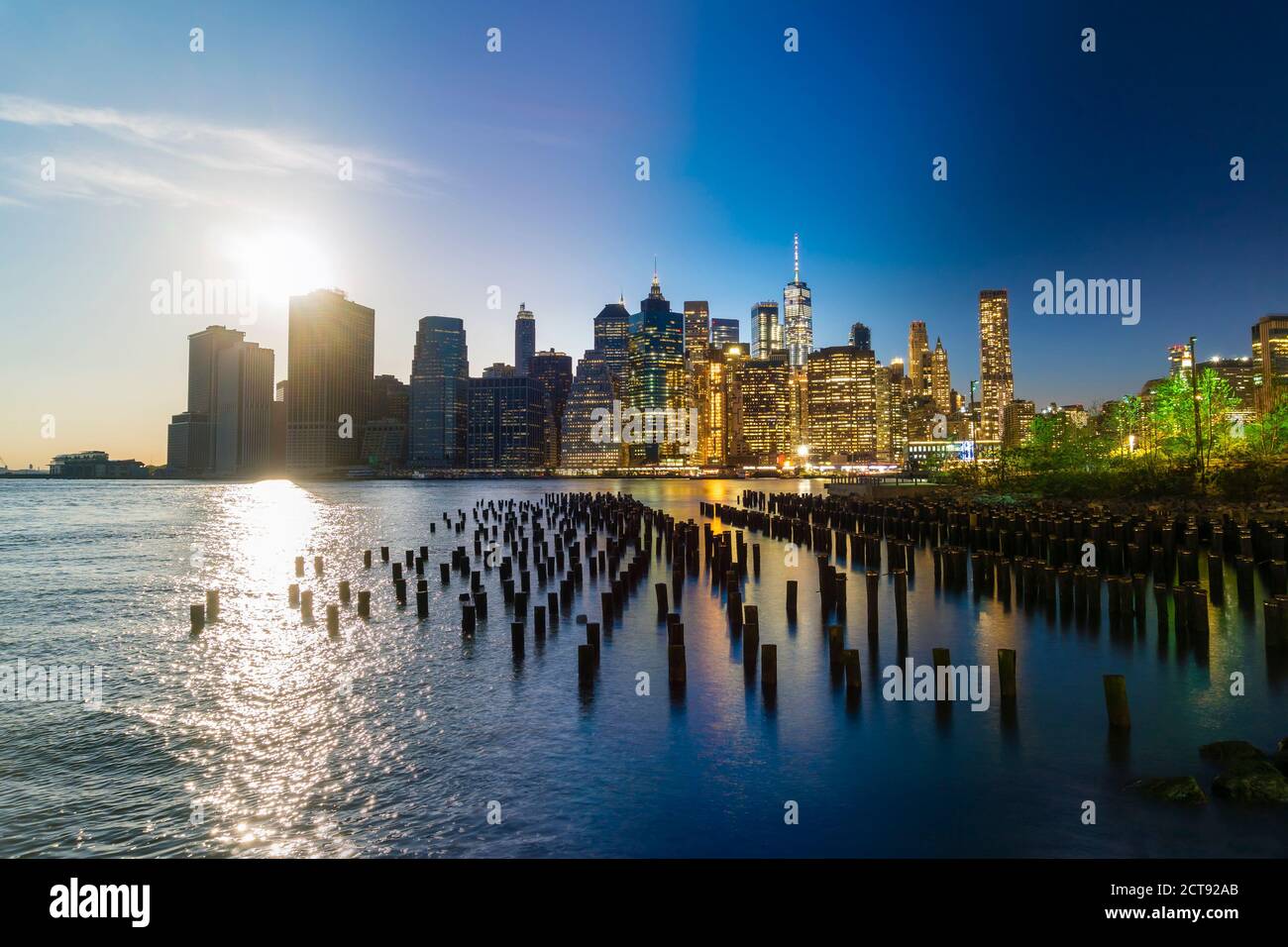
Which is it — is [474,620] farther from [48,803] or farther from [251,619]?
[48,803]

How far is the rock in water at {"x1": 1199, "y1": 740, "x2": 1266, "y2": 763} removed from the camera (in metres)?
10.2

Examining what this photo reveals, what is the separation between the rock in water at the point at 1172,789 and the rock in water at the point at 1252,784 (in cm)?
28

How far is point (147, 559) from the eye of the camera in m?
40.2

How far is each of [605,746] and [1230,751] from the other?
937cm

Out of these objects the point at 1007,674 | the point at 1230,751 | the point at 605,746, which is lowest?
the point at 605,746

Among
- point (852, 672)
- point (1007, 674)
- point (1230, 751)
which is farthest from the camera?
point (852, 672)

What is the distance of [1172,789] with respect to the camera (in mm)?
9422

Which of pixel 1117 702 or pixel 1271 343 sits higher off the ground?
pixel 1271 343

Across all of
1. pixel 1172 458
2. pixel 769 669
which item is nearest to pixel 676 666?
pixel 769 669

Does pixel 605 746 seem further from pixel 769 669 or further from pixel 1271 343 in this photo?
pixel 1271 343

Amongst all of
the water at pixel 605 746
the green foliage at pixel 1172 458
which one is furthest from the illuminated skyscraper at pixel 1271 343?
the water at pixel 605 746

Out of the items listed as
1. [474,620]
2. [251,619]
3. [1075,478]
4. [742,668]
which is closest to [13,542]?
[251,619]

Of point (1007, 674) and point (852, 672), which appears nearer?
point (1007, 674)

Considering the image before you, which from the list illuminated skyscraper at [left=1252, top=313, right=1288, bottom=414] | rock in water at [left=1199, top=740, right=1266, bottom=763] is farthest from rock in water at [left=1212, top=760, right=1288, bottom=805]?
illuminated skyscraper at [left=1252, top=313, right=1288, bottom=414]
